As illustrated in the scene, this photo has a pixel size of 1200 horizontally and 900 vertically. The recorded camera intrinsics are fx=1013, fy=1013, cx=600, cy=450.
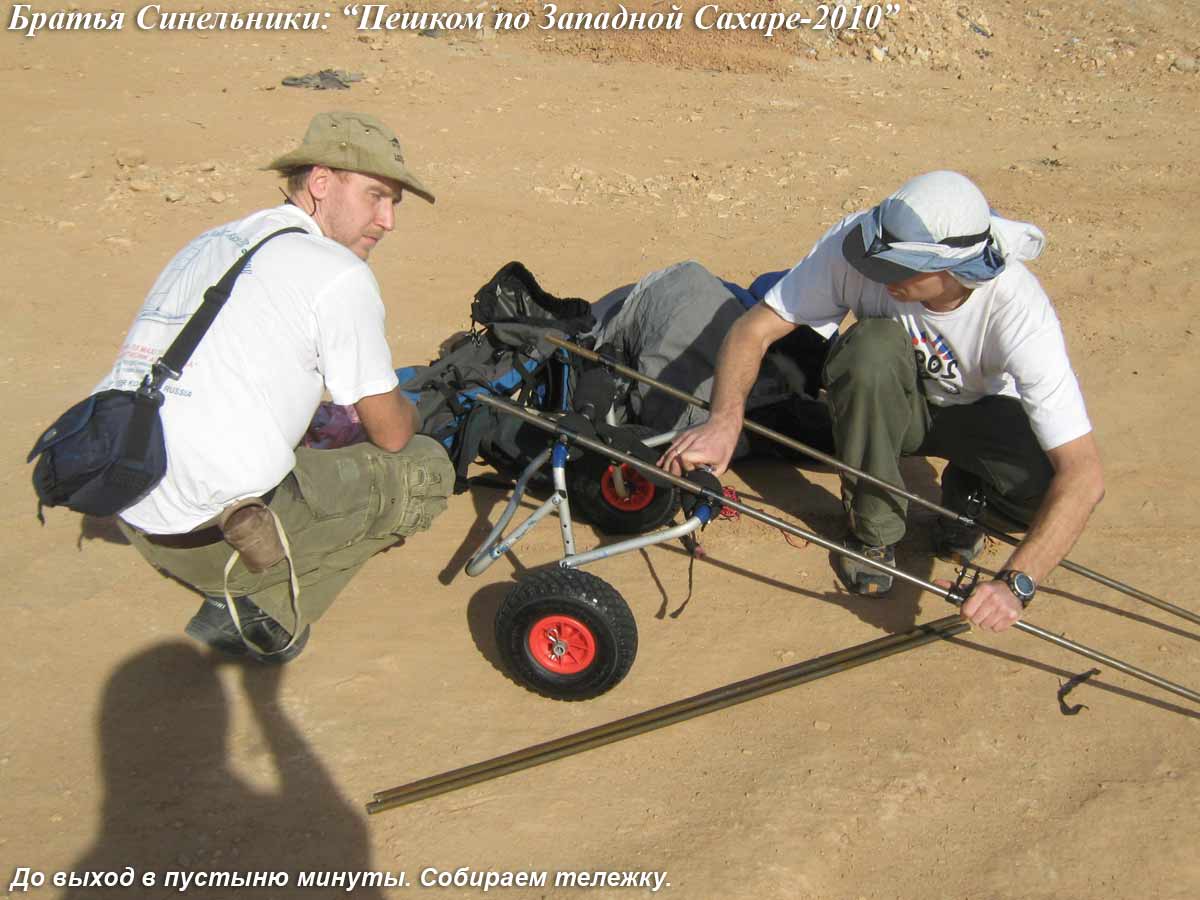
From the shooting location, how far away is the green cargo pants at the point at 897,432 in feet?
12.5

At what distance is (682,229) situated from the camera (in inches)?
291

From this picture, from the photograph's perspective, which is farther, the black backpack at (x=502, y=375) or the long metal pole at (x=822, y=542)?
the black backpack at (x=502, y=375)

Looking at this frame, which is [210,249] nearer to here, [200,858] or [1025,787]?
[200,858]

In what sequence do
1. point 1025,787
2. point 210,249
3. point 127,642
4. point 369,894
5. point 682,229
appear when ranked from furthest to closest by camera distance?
point 682,229
point 127,642
point 1025,787
point 210,249
point 369,894

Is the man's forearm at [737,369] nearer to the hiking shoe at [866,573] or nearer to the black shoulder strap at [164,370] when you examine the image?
the hiking shoe at [866,573]

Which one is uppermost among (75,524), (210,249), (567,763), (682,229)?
(210,249)

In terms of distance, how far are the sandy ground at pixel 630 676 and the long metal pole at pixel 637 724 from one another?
7 cm

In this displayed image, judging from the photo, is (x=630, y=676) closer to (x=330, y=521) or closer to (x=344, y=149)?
(x=330, y=521)

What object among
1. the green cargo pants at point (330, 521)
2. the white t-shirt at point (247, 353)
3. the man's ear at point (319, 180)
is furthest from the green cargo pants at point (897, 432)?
the man's ear at point (319, 180)

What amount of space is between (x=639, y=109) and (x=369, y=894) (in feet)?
27.4

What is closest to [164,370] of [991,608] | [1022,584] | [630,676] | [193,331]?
[193,331]

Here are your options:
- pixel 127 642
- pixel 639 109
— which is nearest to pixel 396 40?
pixel 639 109

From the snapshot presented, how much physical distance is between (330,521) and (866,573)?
2106 mm

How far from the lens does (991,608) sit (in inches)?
119
